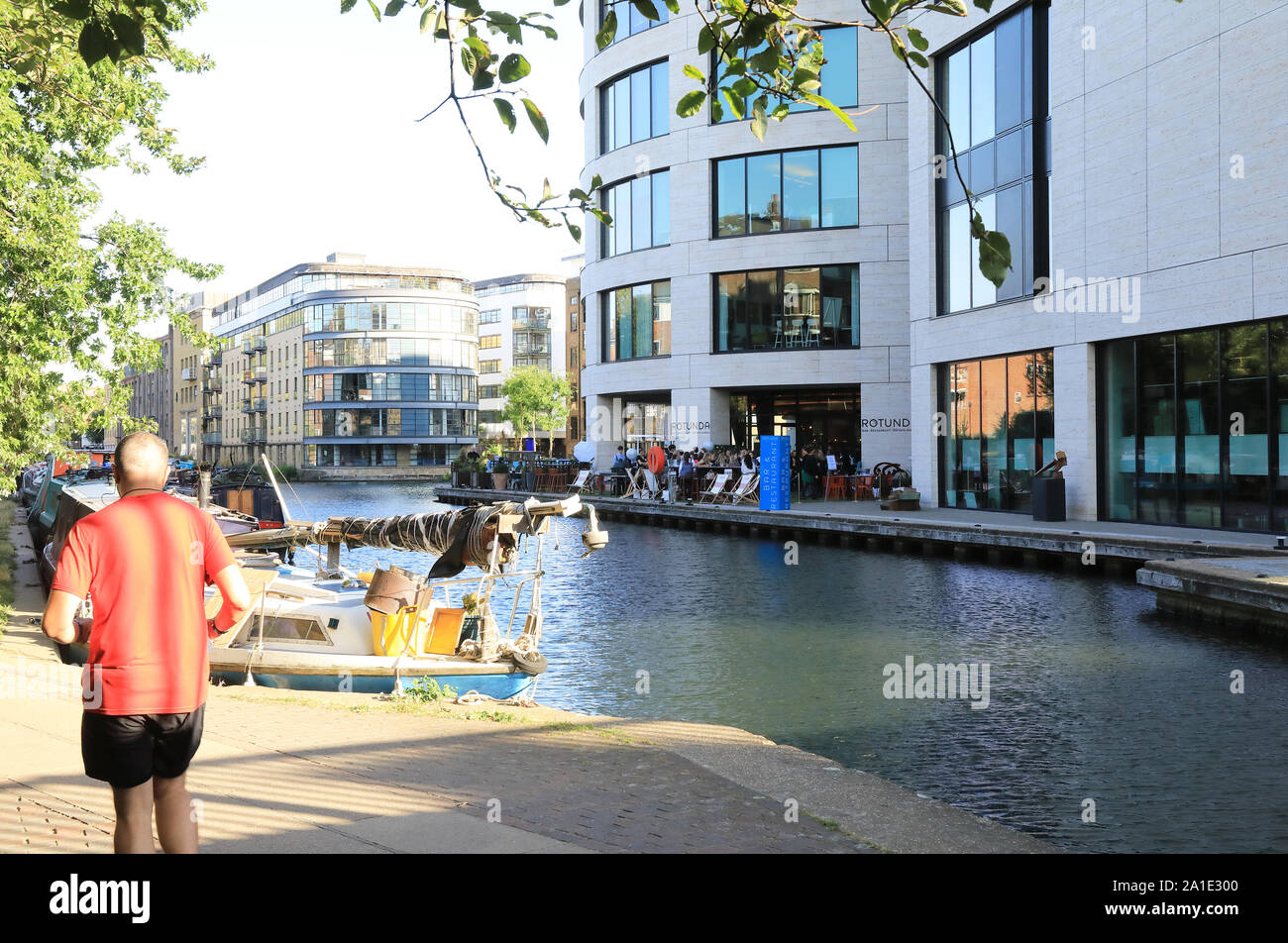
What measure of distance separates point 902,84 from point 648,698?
34.1 meters

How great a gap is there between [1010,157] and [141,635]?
29663mm

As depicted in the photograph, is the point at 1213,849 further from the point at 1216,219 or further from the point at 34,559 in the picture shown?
the point at 34,559

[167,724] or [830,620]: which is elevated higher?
[167,724]

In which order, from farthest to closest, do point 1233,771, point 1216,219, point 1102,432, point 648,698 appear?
point 1102,432 < point 1216,219 < point 648,698 < point 1233,771

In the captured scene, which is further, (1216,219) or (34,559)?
(34,559)

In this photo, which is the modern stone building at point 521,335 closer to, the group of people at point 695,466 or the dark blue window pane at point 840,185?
the group of people at point 695,466

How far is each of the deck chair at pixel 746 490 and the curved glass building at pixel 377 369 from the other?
79727 millimetres

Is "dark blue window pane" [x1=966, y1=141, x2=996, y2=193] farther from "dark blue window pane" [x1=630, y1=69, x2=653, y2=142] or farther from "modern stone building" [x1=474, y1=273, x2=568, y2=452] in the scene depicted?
"modern stone building" [x1=474, y1=273, x2=568, y2=452]

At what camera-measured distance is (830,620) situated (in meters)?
18.6

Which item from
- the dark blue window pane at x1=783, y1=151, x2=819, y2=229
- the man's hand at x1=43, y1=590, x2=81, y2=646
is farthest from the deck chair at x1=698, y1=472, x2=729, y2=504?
the man's hand at x1=43, y1=590, x2=81, y2=646

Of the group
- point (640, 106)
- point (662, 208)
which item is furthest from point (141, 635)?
point (640, 106)

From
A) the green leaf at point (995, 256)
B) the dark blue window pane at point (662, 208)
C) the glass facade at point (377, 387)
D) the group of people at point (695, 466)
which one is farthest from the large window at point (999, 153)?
the glass facade at point (377, 387)

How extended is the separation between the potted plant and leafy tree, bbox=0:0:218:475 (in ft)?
127
